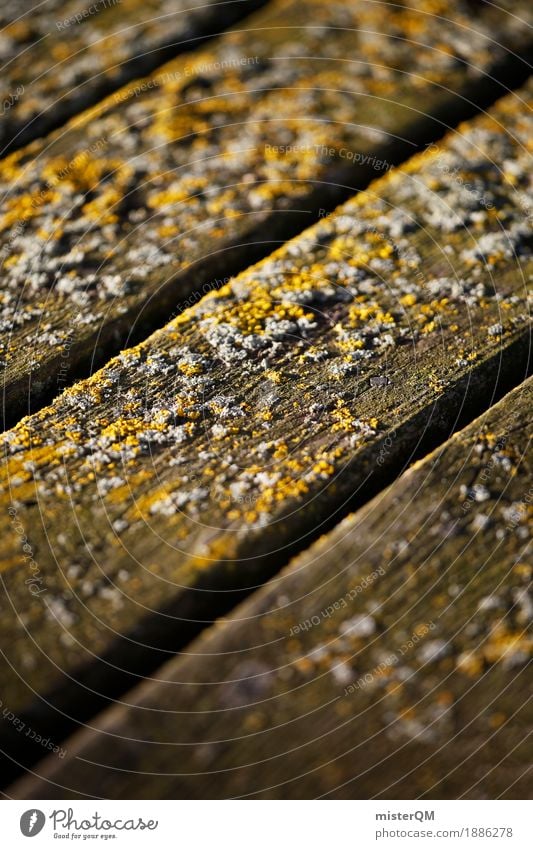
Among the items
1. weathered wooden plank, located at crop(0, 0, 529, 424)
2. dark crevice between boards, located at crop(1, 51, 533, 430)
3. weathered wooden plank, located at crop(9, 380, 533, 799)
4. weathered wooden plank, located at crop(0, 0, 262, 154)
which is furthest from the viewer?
weathered wooden plank, located at crop(0, 0, 262, 154)

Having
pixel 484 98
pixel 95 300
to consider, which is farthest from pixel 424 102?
pixel 95 300

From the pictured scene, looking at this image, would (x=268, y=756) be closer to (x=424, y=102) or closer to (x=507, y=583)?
(x=507, y=583)

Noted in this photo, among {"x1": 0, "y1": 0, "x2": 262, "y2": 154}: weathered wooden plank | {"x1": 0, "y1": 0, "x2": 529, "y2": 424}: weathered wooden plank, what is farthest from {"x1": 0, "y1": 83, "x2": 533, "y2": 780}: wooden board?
{"x1": 0, "y1": 0, "x2": 262, "y2": 154}: weathered wooden plank

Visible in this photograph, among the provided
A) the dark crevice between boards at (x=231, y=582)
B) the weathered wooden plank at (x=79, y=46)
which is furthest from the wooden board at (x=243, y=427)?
the weathered wooden plank at (x=79, y=46)

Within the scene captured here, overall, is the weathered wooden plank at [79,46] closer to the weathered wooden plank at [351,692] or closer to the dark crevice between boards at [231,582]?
the dark crevice between boards at [231,582]
